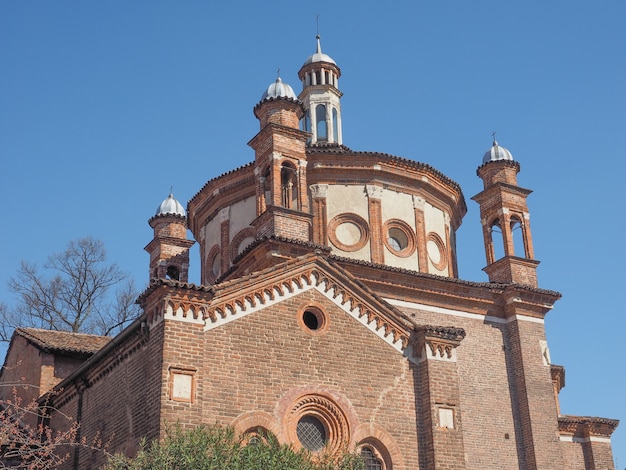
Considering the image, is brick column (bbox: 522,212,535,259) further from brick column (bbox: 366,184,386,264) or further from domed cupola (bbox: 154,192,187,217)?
domed cupola (bbox: 154,192,187,217)

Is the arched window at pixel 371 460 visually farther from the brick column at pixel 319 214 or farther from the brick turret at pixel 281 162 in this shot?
the brick column at pixel 319 214

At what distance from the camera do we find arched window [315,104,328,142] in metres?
29.5

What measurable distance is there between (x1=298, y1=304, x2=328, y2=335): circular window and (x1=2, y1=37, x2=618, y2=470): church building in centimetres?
3

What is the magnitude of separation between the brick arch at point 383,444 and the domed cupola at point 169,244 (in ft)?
43.4

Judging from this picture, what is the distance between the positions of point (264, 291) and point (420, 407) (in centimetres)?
376

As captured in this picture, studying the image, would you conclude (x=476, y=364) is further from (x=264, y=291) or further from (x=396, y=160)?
(x=264, y=291)

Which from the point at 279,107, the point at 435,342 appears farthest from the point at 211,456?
the point at 279,107

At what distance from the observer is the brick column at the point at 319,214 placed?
24.0m

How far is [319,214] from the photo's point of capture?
24.3m

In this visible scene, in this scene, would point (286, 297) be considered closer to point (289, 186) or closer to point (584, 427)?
point (289, 186)

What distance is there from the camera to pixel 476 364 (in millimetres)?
22766


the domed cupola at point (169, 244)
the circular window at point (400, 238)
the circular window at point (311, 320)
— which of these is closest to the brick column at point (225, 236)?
the domed cupola at point (169, 244)

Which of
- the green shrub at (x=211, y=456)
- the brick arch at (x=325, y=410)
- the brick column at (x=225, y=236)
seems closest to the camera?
the green shrub at (x=211, y=456)

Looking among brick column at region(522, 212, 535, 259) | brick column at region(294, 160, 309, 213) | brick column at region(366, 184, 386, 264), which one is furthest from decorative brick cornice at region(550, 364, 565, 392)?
brick column at region(294, 160, 309, 213)
